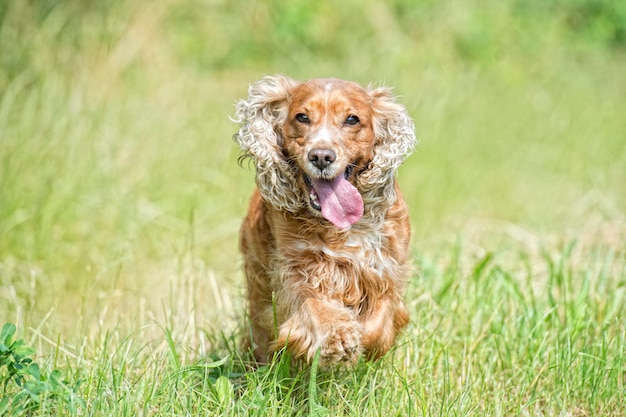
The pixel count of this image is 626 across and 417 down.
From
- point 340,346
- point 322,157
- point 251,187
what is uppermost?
point 322,157

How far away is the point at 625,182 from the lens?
31.4 ft

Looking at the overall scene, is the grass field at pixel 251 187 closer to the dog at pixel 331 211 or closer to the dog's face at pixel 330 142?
the dog at pixel 331 211

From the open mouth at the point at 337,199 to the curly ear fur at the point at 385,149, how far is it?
0.57ft

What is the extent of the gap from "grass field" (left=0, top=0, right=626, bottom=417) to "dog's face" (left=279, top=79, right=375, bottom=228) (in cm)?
84

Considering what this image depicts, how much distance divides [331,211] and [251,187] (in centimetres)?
425

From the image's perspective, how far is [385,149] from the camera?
4.57m

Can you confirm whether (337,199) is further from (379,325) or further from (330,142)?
(379,325)

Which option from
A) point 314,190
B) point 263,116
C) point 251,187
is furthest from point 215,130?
point 314,190

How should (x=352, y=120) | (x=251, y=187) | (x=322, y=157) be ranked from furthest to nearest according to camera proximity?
(x=251, y=187)
(x=352, y=120)
(x=322, y=157)

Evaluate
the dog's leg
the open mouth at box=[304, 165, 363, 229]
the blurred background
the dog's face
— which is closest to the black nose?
the dog's face

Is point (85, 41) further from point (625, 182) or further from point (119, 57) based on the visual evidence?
point (625, 182)

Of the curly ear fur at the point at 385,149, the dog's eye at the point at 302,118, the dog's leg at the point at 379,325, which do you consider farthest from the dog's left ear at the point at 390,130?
the dog's leg at the point at 379,325

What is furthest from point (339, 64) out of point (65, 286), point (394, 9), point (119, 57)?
point (65, 286)

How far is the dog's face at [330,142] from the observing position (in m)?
4.23
